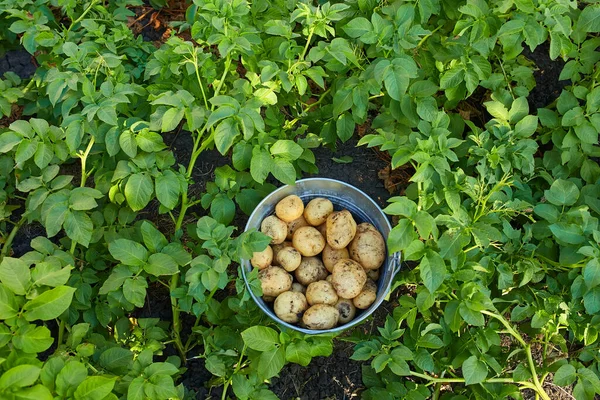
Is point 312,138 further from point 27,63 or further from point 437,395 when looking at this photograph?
point 27,63

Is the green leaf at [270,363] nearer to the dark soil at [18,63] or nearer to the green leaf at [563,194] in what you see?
the green leaf at [563,194]

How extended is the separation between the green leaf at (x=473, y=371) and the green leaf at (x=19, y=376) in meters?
1.51

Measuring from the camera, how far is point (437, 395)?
2.59 m

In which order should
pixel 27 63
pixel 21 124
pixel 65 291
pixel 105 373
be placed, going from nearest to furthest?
1. pixel 65 291
2. pixel 105 373
3. pixel 21 124
4. pixel 27 63

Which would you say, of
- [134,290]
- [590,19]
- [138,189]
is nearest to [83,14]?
[138,189]

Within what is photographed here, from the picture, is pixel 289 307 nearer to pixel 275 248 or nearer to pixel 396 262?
pixel 275 248

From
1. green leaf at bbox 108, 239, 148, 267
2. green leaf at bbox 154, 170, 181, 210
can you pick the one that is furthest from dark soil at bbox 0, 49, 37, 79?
green leaf at bbox 108, 239, 148, 267

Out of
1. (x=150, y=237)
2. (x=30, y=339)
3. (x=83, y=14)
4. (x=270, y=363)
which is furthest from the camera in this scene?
(x=83, y=14)

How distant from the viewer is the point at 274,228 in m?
2.59

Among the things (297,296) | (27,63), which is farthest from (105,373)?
(27,63)

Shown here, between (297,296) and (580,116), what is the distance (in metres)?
1.51

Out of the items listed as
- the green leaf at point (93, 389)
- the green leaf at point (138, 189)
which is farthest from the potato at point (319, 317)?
the green leaf at point (93, 389)

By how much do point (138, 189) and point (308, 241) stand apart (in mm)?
754

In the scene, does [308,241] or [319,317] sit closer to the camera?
[319,317]
